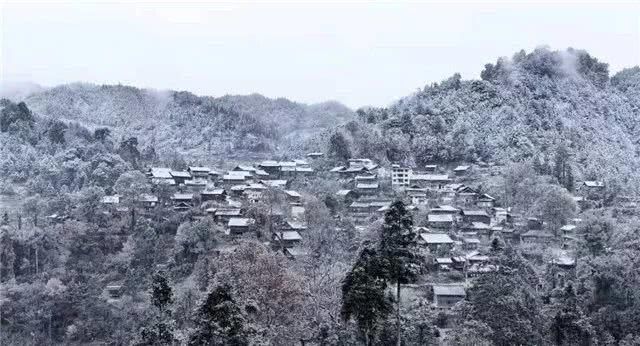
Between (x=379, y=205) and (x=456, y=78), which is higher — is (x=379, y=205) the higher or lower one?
the lower one

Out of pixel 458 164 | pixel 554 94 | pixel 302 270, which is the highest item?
pixel 554 94

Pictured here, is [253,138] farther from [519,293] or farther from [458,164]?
[519,293]

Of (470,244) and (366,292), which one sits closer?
(366,292)

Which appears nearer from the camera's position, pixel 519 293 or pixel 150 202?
pixel 519 293

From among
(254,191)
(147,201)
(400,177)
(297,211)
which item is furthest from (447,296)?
(147,201)

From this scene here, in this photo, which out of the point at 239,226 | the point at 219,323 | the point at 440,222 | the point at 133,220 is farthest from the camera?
the point at 133,220

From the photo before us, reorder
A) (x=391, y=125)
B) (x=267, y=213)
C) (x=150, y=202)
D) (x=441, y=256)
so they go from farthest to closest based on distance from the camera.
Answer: (x=391, y=125) → (x=150, y=202) → (x=267, y=213) → (x=441, y=256)

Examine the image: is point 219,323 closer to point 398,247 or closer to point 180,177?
point 398,247

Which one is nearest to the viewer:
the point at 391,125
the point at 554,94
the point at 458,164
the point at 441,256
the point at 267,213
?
the point at 441,256

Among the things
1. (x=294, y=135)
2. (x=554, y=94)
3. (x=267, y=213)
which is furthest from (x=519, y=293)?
(x=294, y=135)
